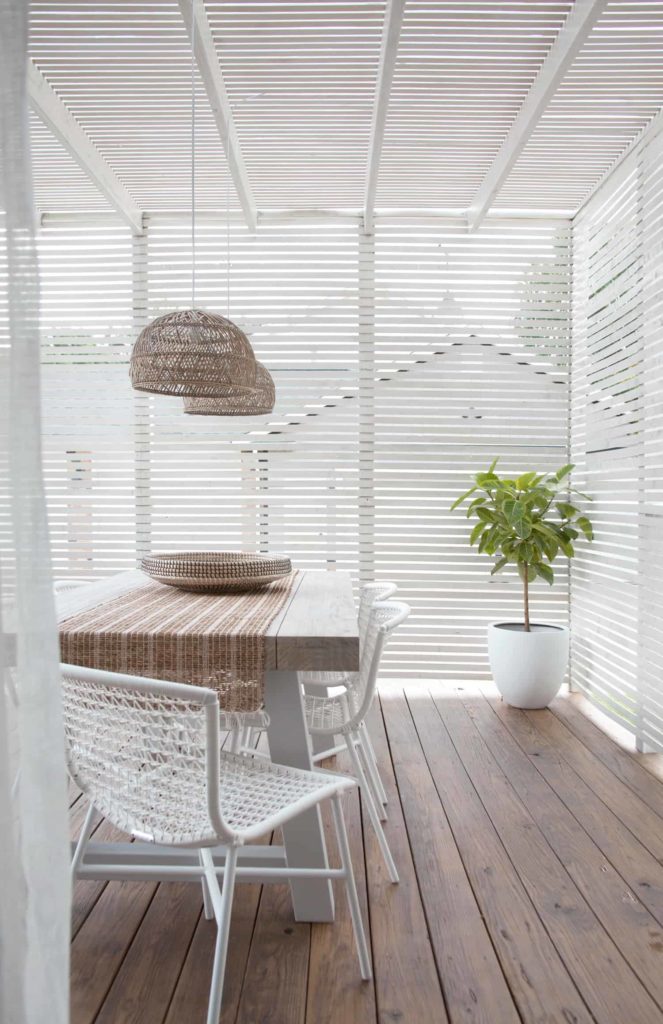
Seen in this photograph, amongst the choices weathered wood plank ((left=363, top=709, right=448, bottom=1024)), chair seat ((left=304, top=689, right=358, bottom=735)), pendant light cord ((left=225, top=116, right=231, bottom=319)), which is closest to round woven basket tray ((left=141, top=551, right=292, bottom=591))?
chair seat ((left=304, top=689, right=358, bottom=735))

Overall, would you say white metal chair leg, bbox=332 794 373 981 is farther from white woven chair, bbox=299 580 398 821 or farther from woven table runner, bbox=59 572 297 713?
white woven chair, bbox=299 580 398 821

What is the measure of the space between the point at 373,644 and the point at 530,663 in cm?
179

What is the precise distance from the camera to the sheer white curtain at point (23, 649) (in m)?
0.70

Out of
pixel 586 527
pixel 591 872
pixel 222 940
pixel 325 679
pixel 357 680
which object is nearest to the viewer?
pixel 222 940

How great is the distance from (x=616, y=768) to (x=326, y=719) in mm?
1405

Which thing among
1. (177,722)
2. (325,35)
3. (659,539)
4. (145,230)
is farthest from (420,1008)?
(145,230)

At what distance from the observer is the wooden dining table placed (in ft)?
6.16

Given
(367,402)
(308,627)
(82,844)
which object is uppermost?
(367,402)

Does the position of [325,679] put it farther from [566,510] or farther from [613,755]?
[566,510]

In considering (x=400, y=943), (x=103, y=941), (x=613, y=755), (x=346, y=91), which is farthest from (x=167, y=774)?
(x=346, y=91)

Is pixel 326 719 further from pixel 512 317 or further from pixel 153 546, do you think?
pixel 512 317

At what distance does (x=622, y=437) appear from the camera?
3645 mm

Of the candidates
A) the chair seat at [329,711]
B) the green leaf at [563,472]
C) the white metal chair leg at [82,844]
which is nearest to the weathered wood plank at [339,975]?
the chair seat at [329,711]

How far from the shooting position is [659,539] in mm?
3221
